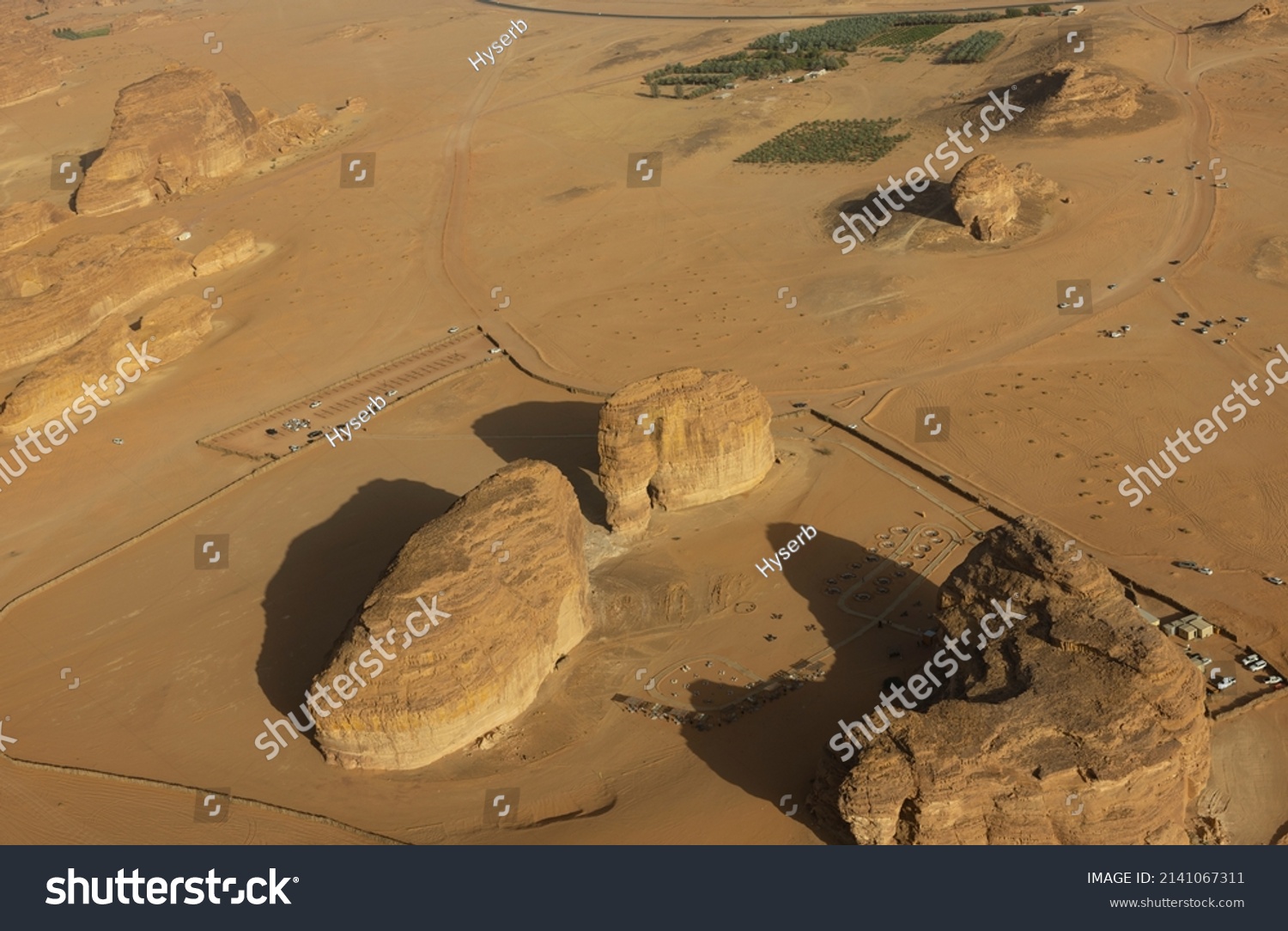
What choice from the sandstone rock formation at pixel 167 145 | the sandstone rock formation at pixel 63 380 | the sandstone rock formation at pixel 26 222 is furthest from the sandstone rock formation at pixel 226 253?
the sandstone rock formation at pixel 26 222

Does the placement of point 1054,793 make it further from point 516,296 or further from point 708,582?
point 516,296

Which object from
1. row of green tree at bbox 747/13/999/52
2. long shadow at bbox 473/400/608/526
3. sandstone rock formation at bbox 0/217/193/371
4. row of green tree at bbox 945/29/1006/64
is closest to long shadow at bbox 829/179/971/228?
long shadow at bbox 473/400/608/526

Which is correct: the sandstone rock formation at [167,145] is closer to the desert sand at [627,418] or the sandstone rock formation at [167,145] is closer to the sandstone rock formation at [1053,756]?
the desert sand at [627,418]

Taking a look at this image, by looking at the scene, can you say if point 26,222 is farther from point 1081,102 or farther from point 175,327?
point 1081,102

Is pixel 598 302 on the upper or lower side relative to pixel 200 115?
lower

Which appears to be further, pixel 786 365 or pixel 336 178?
pixel 336 178

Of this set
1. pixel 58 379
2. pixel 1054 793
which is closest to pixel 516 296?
pixel 58 379
